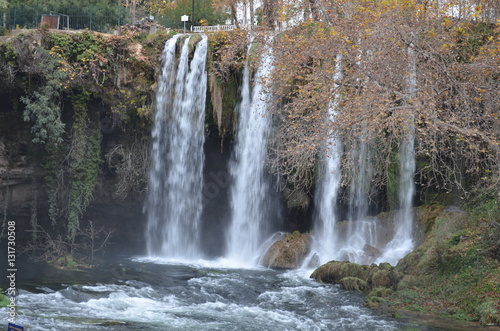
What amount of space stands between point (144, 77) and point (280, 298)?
29.2 ft

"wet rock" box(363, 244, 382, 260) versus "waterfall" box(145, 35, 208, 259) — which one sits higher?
"waterfall" box(145, 35, 208, 259)

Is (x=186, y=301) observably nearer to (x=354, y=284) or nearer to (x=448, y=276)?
(x=354, y=284)

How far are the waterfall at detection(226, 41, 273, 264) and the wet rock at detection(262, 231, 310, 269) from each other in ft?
3.45

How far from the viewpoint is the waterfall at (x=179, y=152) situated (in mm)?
17453

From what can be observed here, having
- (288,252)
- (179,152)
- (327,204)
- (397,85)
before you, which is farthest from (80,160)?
(397,85)

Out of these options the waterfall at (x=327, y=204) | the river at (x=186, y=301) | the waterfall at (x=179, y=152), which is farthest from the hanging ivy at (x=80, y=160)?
the waterfall at (x=327, y=204)

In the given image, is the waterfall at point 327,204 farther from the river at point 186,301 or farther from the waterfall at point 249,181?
the river at point 186,301

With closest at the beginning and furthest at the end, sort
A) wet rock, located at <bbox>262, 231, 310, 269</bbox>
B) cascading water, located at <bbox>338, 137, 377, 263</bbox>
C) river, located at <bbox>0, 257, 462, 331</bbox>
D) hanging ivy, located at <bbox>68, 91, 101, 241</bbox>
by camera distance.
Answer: river, located at <bbox>0, 257, 462, 331</bbox> < cascading water, located at <bbox>338, 137, 377, 263</bbox> < wet rock, located at <bbox>262, 231, 310, 269</bbox> < hanging ivy, located at <bbox>68, 91, 101, 241</bbox>

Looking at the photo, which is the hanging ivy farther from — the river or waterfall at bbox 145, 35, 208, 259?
the river

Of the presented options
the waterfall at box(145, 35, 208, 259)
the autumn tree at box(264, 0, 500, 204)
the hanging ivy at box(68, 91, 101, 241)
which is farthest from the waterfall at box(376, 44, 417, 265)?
the hanging ivy at box(68, 91, 101, 241)

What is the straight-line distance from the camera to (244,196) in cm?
1756

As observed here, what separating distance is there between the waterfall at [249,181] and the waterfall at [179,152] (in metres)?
1.16

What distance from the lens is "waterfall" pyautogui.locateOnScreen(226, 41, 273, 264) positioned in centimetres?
1719

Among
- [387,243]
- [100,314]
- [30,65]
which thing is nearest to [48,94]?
[30,65]
